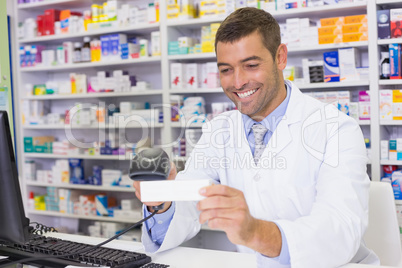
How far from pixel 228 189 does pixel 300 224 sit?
0.30 m

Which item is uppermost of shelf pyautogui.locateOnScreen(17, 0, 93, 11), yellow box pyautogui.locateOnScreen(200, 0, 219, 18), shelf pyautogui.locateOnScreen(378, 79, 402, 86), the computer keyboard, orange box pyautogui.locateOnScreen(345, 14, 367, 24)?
shelf pyautogui.locateOnScreen(17, 0, 93, 11)

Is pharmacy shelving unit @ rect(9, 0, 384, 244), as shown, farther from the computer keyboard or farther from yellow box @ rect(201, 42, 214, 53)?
the computer keyboard

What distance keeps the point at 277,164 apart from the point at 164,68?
2.53 meters

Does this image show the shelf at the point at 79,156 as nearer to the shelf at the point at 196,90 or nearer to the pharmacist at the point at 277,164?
the shelf at the point at 196,90

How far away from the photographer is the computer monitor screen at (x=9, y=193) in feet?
4.23

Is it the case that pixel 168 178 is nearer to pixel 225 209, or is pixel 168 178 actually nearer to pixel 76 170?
pixel 225 209

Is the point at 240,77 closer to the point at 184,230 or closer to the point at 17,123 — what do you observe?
the point at 184,230

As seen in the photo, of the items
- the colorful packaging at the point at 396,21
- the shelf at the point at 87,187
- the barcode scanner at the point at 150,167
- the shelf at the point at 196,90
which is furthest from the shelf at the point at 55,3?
the barcode scanner at the point at 150,167

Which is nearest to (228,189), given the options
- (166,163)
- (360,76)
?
(166,163)

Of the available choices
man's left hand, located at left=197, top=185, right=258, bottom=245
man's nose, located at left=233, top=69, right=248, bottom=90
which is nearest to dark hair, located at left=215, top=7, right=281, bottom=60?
man's nose, located at left=233, top=69, right=248, bottom=90

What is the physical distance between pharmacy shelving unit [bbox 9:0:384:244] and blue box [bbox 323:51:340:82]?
48 mm

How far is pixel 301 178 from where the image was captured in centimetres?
171

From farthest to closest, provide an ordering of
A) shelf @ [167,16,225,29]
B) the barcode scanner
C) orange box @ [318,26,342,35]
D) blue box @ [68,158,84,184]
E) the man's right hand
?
blue box @ [68,158,84,184], shelf @ [167,16,225,29], orange box @ [318,26,342,35], the man's right hand, the barcode scanner

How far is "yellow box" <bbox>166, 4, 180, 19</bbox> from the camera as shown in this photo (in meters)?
4.02
